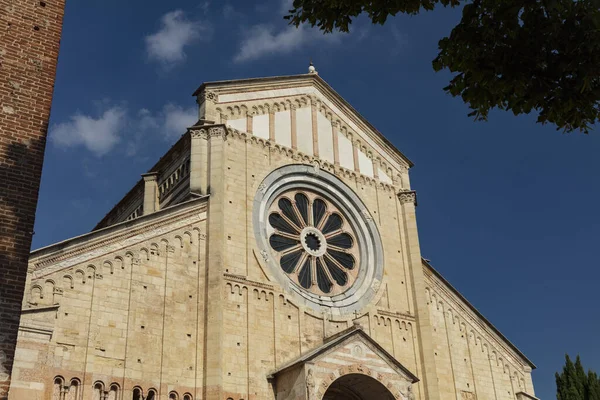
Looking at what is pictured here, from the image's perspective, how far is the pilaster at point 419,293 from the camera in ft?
74.9

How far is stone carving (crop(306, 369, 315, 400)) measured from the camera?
18188 millimetres

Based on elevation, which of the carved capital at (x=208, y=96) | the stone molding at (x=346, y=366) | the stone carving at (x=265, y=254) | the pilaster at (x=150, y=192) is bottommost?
the stone molding at (x=346, y=366)

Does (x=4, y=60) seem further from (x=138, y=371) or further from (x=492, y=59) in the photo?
(x=138, y=371)

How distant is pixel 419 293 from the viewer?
2445cm

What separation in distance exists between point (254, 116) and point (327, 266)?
5.67m

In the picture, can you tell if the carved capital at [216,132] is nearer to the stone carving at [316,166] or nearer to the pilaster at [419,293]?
the stone carving at [316,166]

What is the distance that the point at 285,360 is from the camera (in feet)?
65.7

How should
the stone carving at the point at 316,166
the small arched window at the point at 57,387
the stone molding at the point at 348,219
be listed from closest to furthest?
the small arched window at the point at 57,387 → the stone molding at the point at 348,219 → the stone carving at the point at 316,166

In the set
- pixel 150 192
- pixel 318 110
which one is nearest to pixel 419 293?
pixel 318 110

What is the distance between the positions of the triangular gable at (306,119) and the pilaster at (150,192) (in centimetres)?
415

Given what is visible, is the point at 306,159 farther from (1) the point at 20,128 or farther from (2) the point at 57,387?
(1) the point at 20,128

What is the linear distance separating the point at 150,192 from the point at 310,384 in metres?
10.3

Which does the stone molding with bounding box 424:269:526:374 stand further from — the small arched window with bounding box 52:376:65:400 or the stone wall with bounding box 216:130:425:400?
the small arched window with bounding box 52:376:65:400

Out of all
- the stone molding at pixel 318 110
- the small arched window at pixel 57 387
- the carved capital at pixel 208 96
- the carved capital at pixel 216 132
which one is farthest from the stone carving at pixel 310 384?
the carved capital at pixel 208 96
